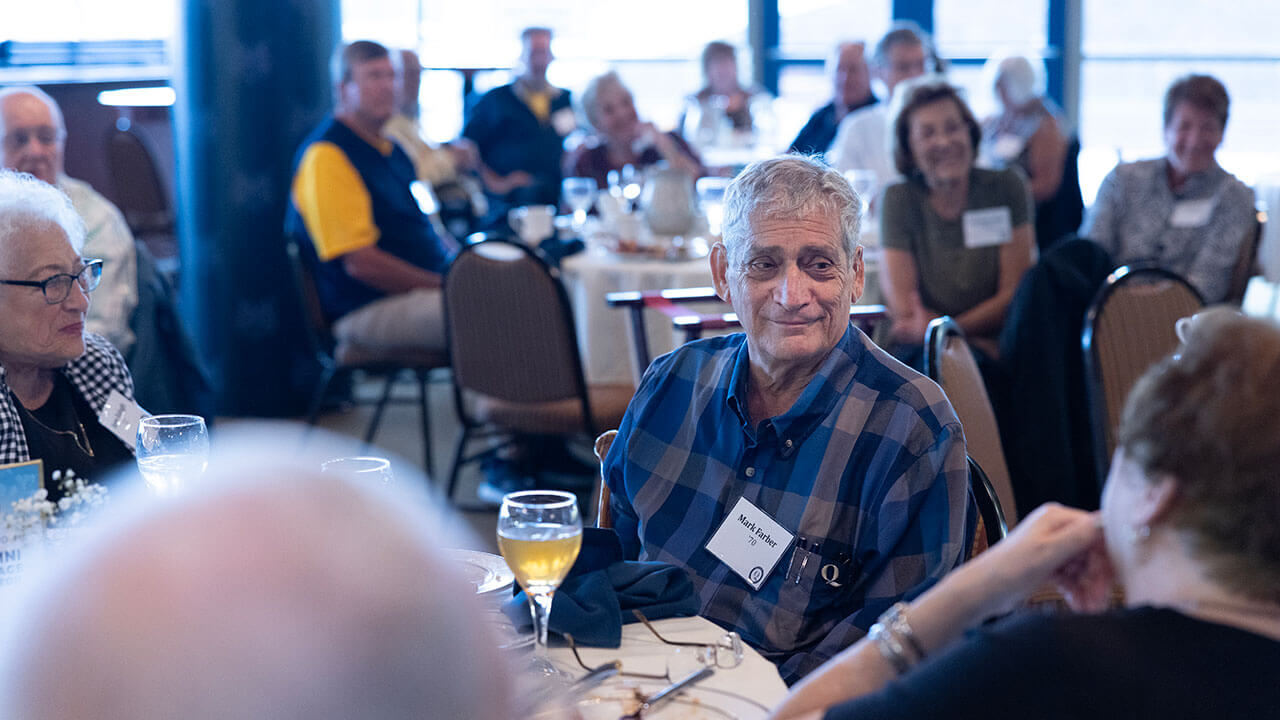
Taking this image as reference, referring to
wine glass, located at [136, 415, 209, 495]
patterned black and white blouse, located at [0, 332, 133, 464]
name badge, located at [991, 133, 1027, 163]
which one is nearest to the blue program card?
wine glass, located at [136, 415, 209, 495]

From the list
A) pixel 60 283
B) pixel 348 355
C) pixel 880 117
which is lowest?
pixel 348 355

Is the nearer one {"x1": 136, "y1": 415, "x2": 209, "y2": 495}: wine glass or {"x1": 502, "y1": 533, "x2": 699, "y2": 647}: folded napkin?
{"x1": 502, "y1": 533, "x2": 699, "y2": 647}: folded napkin

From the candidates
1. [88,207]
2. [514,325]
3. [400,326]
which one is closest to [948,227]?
[514,325]

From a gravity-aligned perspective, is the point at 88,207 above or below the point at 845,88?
below

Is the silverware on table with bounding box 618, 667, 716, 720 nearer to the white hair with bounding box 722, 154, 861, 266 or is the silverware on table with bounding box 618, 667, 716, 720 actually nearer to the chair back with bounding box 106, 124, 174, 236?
the white hair with bounding box 722, 154, 861, 266

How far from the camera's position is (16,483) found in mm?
1574

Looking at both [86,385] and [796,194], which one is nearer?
[796,194]

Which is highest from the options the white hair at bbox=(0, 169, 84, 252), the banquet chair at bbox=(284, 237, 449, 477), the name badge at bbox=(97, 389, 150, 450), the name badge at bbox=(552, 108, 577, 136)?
the name badge at bbox=(552, 108, 577, 136)

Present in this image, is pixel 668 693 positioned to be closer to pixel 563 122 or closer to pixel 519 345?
pixel 519 345

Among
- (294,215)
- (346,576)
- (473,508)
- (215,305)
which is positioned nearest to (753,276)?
(346,576)

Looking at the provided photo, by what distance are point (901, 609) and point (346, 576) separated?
0.73 metres

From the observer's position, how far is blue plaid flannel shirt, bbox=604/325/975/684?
1.65 meters

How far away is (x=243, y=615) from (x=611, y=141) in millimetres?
5595

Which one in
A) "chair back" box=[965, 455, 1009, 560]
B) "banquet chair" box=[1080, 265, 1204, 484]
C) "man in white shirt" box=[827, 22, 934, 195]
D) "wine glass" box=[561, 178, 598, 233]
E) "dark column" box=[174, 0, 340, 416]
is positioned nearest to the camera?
"chair back" box=[965, 455, 1009, 560]
